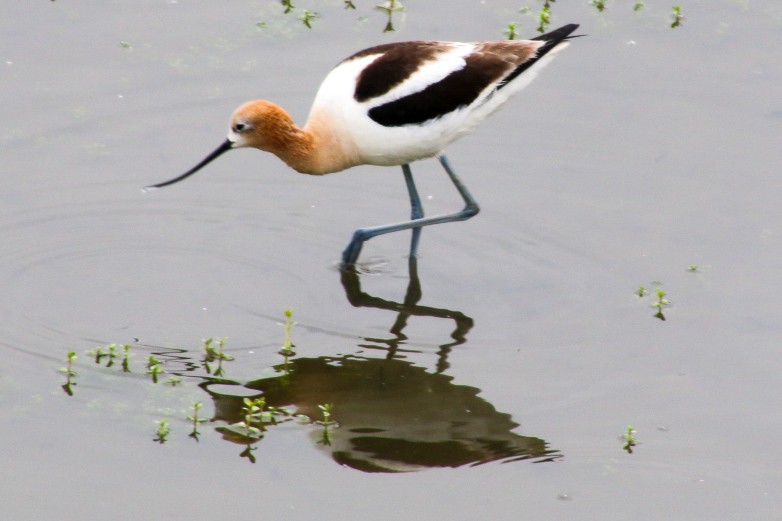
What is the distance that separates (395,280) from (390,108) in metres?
0.83

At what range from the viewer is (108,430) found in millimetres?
4762

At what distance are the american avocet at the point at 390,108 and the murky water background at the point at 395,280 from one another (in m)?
0.52

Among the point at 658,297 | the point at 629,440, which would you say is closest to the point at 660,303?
the point at 658,297

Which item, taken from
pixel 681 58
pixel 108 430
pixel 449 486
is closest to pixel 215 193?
pixel 108 430

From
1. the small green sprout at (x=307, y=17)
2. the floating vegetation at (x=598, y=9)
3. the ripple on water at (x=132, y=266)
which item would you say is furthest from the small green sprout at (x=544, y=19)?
the ripple on water at (x=132, y=266)

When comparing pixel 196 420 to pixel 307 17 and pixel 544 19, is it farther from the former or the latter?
pixel 544 19

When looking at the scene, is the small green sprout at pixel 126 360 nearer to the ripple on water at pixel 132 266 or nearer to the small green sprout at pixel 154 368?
the small green sprout at pixel 154 368

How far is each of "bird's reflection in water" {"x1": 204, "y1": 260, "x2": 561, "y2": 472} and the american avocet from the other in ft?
2.89

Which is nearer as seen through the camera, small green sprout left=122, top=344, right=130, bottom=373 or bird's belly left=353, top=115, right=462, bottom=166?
small green sprout left=122, top=344, right=130, bottom=373

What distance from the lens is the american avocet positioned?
576 centimetres

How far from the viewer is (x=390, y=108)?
573 centimetres

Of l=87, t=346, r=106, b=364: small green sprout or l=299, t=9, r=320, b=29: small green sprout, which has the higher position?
l=299, t=9, r=320, b=29: small green sprout

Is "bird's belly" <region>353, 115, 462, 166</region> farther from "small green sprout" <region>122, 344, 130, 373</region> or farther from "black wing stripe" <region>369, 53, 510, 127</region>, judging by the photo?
"small green sprout" <region>122, 344, 130, 373</region>

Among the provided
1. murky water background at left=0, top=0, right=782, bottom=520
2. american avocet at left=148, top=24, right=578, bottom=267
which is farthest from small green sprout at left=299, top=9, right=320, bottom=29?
american avocet at left=148, top=24, right=578, bottom=267
